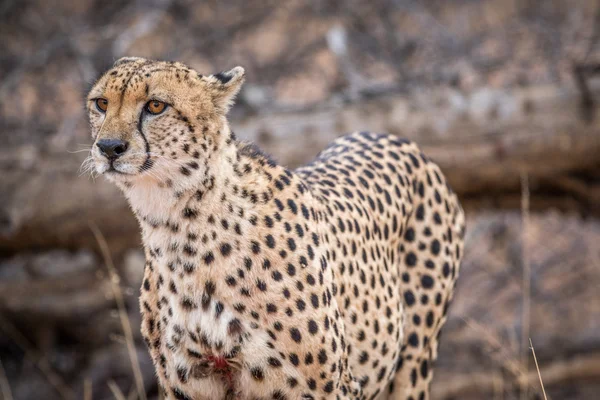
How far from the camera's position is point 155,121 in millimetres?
2451

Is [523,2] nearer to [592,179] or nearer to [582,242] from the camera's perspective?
[582,242]

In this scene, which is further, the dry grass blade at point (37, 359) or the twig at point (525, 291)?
the dry grass blade at point (37, 359)

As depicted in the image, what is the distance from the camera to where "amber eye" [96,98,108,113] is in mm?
2539

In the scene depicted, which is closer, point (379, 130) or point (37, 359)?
point (379, 130)

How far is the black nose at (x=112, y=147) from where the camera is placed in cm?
234

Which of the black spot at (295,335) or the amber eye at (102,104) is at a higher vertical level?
the amber eye at (102,104)

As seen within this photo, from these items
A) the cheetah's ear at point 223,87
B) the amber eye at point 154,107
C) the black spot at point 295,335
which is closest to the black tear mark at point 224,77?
the cheetah's ear at point 223,87

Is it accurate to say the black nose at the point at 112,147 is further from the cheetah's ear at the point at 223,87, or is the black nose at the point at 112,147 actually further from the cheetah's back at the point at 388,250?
the cheetah's back at the point at 388,250

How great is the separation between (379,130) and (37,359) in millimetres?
2913

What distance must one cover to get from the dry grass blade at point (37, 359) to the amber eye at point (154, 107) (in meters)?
3.86

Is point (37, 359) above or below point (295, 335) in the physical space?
below

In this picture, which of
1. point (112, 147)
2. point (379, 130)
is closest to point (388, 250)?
point (112, 147)

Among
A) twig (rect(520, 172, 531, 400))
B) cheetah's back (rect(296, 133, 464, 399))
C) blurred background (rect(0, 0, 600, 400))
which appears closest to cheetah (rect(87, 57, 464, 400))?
cheetah's back (rect(296, 133, 464, 399))

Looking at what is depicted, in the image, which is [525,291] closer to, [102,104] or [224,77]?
[224,77]
